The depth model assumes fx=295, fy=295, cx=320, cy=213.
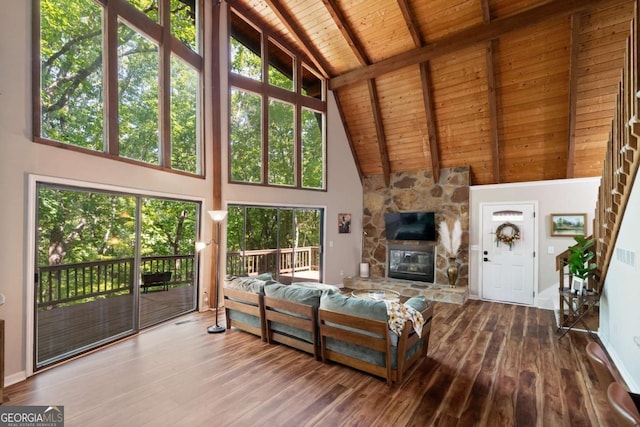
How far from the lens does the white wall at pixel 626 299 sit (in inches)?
114

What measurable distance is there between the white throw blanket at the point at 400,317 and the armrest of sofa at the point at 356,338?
0.09m

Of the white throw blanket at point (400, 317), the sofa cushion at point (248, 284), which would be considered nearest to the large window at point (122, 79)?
the sofa cushion at point (248, 284)

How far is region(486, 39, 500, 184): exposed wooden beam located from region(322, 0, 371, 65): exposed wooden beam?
2.36 metres

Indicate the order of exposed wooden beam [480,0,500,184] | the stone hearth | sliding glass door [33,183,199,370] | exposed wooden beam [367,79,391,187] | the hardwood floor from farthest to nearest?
exposed wooden beam [367,79,391,187] < the stone hearth < exposed wooden beam [480,0,500,184] < sliding glass door [33,183,199,370] < the hardwood floor

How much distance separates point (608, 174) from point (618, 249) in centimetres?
99

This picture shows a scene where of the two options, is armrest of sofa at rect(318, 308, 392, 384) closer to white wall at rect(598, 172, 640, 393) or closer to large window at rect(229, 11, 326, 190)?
white wall at rect(598, 172, 640, 393)

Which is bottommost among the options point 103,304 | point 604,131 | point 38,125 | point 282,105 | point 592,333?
point 592,333

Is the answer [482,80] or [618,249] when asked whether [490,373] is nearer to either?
[618,249]

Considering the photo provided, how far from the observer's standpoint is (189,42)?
17.2ft

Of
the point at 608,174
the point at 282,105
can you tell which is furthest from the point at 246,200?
the point at 608,174

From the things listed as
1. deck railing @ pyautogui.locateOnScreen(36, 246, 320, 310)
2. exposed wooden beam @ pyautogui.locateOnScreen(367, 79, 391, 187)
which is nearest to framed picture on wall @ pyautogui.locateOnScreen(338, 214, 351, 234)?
exposed wooden beam @ pyautogui.locateOnScreen(367, 79, 391, 187)

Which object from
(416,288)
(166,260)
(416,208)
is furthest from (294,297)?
(416,208)

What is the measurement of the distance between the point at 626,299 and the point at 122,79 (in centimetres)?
670

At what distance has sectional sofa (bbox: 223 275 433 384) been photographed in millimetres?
2953
